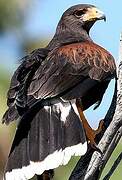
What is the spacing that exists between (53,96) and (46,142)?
381mm

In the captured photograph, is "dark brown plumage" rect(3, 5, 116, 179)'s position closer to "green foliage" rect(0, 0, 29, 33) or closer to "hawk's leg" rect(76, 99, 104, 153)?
"hawk's leg" rect(76, 99, 104, 153)

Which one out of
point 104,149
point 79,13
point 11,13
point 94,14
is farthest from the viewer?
point 11,13

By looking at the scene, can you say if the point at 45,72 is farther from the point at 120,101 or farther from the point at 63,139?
the point at 120,101

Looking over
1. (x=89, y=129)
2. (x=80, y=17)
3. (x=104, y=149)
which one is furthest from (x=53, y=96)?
(x=80, y=17)

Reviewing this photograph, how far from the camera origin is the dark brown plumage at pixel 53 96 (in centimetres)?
587

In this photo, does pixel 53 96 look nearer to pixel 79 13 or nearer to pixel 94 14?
pixel 94 14

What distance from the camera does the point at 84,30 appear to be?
7.89 meters

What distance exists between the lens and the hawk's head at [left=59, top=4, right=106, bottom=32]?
7.77 metres

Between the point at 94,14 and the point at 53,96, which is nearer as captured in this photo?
the point at 53,96

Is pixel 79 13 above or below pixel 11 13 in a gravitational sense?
above

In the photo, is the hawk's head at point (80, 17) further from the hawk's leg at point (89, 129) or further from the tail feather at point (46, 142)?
the tail feather at point (46, 142)

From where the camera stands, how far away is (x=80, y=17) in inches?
316

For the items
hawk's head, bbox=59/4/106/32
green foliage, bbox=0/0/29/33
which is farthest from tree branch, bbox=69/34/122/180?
green foliage, bbox=0/0/29/33

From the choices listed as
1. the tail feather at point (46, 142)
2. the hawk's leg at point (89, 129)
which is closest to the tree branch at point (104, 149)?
the hawk's leg at point (89, 129)
